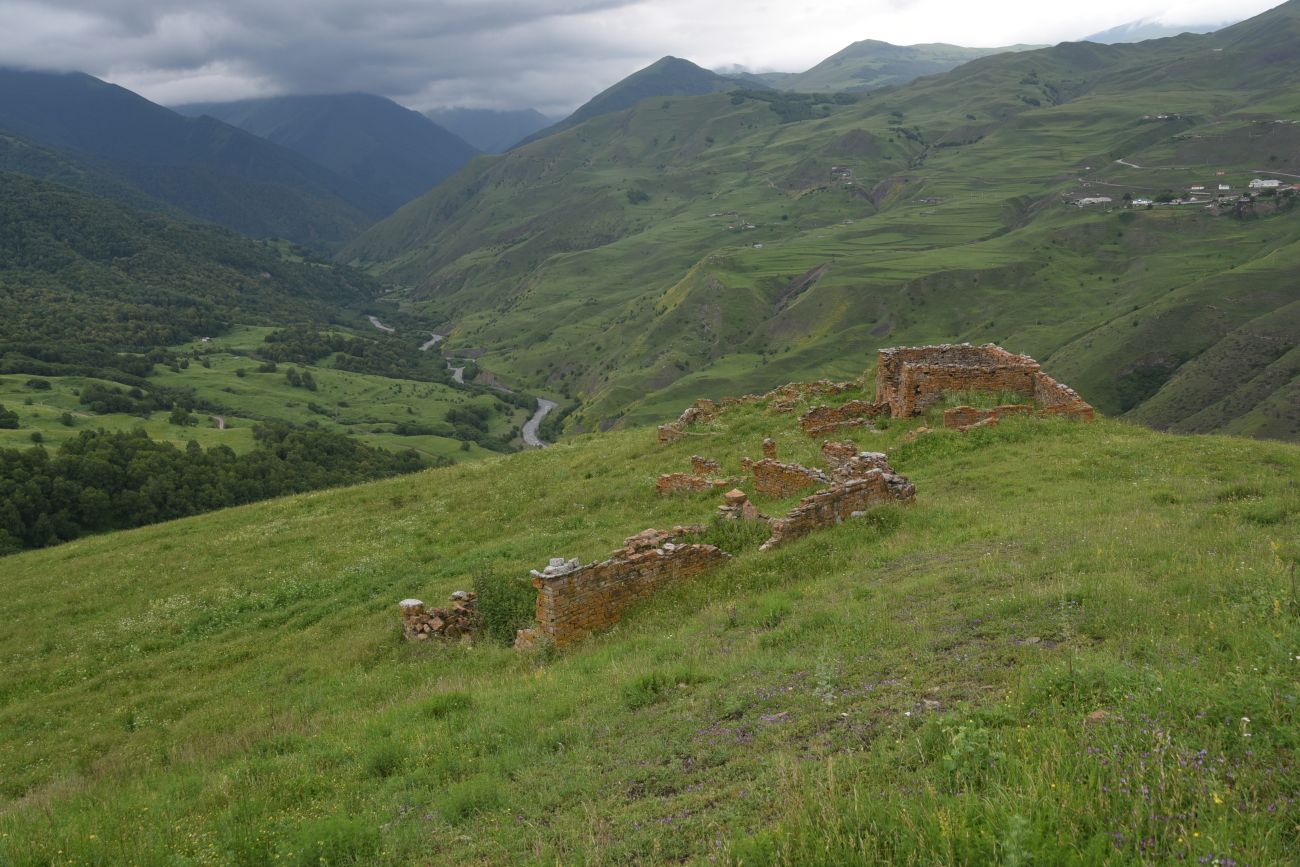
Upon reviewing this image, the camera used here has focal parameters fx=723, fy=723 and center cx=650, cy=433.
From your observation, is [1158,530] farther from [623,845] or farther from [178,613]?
[178,613]

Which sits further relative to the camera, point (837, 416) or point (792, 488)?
point (837, 416)

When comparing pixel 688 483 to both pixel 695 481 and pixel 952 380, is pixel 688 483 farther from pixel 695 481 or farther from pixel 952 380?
pixel 952 380

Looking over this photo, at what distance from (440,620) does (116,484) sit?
50687 mm

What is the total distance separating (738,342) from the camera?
19962cm

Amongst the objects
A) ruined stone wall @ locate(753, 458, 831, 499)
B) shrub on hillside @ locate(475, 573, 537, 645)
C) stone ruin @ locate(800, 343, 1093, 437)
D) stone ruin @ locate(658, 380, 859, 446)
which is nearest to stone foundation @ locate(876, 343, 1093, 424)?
stone ruin @ locate(800, 343, 1093, 437)

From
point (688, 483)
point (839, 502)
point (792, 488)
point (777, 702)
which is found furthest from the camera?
point (688, 483)

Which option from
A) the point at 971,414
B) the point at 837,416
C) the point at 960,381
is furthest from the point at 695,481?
the point at 960,381

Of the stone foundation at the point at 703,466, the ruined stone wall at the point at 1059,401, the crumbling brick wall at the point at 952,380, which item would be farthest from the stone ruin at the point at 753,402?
the ruined stone wall at the point at 1059,401

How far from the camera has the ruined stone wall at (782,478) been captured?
2155 cm

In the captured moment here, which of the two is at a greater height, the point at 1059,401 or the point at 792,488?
the point at 1059,401

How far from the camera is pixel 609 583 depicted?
15.3m

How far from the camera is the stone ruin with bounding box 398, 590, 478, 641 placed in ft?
55.1

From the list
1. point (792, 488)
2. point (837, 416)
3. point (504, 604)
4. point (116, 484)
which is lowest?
point (116, 484)

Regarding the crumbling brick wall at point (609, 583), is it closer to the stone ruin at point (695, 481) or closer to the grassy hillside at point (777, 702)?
the grassy hillside at point (777, 702)
